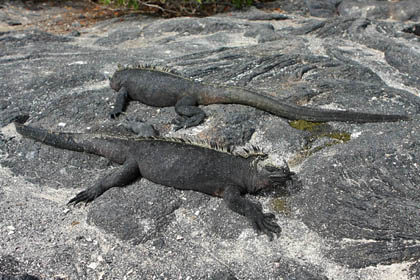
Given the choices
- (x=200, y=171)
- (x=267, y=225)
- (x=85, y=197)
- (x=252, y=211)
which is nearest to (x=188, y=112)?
(x=200, y=171)

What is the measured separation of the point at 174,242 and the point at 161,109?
2.36m

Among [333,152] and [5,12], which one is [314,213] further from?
[5,12]

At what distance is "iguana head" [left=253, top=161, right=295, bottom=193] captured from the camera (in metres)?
3.42

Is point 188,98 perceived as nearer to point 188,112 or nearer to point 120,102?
point 188,112

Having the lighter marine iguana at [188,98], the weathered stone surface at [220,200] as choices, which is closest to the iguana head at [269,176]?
the weathered stone surface at [220,200]

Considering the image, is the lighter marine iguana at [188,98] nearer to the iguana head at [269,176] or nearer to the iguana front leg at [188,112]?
the iguana front leg at [188,112]

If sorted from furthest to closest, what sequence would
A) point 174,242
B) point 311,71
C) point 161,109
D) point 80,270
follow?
point 311,71 → point 161,109 → point 174,242 → point 80,270

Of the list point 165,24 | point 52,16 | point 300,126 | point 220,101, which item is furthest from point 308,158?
point 52,16

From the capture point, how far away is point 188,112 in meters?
4.82

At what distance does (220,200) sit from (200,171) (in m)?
0.30

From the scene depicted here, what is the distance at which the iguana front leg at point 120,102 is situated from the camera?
16.2ft

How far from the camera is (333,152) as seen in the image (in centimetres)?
388

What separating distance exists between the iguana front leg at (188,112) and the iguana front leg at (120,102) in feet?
2.19

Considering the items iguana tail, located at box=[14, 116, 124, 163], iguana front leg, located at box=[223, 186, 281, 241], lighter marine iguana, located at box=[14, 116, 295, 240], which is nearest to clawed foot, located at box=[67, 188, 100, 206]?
lighter marine iguana, located at box=[14, 116, 295, 240]
